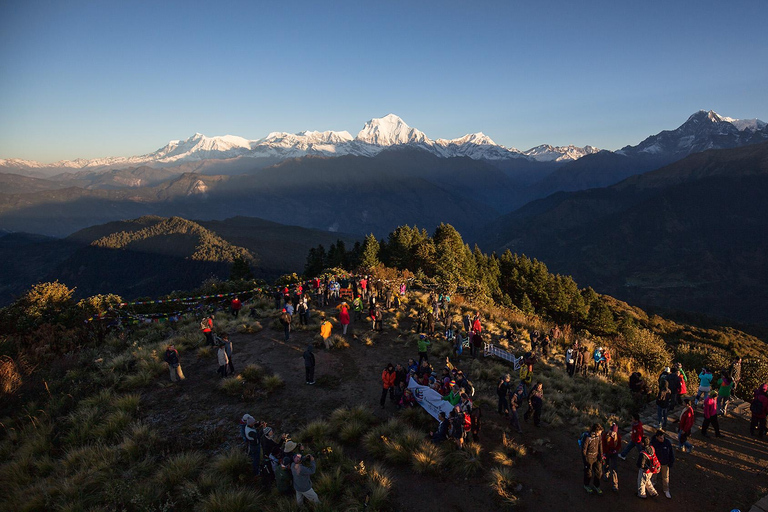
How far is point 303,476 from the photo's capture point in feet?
25.8

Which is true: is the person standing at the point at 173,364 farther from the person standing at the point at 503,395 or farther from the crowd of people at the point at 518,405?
the person standing at the point at 503,395

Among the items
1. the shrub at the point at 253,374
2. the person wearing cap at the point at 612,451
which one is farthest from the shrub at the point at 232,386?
the person wearing cap at the point at 612,451

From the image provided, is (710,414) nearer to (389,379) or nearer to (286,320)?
(389,379)

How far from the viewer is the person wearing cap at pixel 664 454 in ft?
29.4

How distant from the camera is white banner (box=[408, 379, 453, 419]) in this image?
37.4 feet

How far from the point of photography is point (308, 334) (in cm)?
1950

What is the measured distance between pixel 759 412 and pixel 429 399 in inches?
429

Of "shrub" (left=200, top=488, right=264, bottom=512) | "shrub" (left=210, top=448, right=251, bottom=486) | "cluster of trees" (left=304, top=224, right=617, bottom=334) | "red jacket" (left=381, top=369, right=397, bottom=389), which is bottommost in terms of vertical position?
"cluster of trees" (left=304, top=224, right=617, bottom=334)

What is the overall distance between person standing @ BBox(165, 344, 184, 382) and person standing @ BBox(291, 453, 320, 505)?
858 centimetres

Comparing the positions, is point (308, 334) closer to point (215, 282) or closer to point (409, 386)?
point (409, 386)

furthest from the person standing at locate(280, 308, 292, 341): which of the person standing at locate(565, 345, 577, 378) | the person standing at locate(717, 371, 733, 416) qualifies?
the person standing at locate(717, 371, 733, 416)

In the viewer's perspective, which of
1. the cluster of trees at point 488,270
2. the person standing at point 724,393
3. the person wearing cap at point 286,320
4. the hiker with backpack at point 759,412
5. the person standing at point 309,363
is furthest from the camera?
the cluster of trees at point 488,270

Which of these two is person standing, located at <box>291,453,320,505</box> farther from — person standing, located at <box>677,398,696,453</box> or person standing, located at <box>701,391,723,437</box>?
person standing, located at <box>701,391,723,437</box>

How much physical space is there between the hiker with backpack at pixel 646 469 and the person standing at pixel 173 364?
15.5 m
